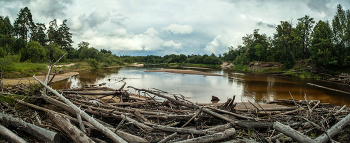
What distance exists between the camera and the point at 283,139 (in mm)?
4168

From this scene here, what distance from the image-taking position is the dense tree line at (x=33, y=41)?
36.4 meters

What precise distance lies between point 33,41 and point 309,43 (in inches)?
2516

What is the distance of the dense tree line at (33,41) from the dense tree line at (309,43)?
160 ft

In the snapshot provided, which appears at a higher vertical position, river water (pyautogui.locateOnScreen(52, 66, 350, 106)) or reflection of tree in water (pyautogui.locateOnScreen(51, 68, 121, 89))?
reflection of tree in water (pyautogui.locateOnScreen(51, 68, 121, 89))

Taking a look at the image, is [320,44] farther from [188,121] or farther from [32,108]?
[32,108]

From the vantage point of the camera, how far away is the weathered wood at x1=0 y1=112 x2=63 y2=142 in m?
3.91

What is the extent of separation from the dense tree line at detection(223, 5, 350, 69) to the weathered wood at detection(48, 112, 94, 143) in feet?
139

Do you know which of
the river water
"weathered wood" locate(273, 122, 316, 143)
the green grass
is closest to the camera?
"weathered wood" locate(273, 122, 316, 143)

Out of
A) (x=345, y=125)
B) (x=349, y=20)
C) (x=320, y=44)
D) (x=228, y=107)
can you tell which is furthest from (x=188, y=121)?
(x=349, y=20)

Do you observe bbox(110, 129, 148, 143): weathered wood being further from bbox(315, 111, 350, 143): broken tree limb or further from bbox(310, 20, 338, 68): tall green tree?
bbox(310, 20, 338, 68): tall green tree

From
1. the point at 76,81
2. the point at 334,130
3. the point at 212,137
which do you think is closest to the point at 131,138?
the point at 212,137

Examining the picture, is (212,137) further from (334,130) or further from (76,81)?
(76,81)

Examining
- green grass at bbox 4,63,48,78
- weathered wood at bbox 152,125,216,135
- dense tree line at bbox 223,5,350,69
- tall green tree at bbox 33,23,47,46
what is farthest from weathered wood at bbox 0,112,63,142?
tall green tree at bbox 33,23,47,46

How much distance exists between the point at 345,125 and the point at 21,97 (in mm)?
10010
